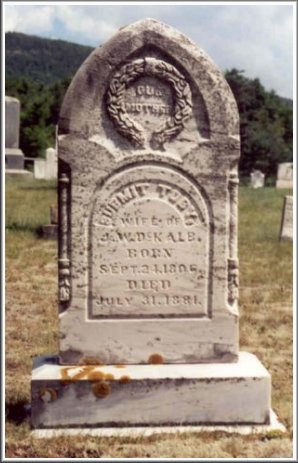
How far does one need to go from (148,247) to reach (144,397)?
0.99m

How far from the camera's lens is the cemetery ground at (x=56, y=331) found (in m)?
4.73

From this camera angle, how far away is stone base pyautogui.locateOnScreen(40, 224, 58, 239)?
13180 millimetres

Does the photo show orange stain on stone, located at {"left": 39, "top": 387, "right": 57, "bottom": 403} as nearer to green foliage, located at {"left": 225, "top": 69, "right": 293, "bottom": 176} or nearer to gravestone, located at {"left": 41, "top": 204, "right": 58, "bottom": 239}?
gravestone, located at {"left": 41, "top": 204, "right": 58, "bottom": 239}

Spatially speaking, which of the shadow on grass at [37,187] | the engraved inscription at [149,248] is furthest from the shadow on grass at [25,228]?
the shadow on grass at [37,187]

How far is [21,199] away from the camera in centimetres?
2014

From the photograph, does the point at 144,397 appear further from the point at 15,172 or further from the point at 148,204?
the point at 15,172

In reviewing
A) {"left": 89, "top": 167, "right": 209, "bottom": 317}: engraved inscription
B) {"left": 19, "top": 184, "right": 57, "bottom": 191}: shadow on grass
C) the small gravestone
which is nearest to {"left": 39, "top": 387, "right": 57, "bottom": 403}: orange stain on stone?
{"left": 89, "top": 167, "right": 209, "bottom": 317}: engraved inscription

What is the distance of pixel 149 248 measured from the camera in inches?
204

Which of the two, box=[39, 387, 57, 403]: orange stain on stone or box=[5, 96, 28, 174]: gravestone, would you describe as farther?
box=[5, 96, 28, 174]: gravestone

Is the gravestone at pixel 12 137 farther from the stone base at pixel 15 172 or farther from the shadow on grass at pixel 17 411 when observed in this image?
the shadow on grass at pixel 17 411

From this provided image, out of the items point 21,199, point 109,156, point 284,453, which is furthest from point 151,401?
point 21,199

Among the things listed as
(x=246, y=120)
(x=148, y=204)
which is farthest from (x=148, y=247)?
(x=246, y=120)

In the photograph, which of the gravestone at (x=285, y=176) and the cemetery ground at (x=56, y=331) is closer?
the cemetery ground at (x=56, y=331)

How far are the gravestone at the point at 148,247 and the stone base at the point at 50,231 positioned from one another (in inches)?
314
